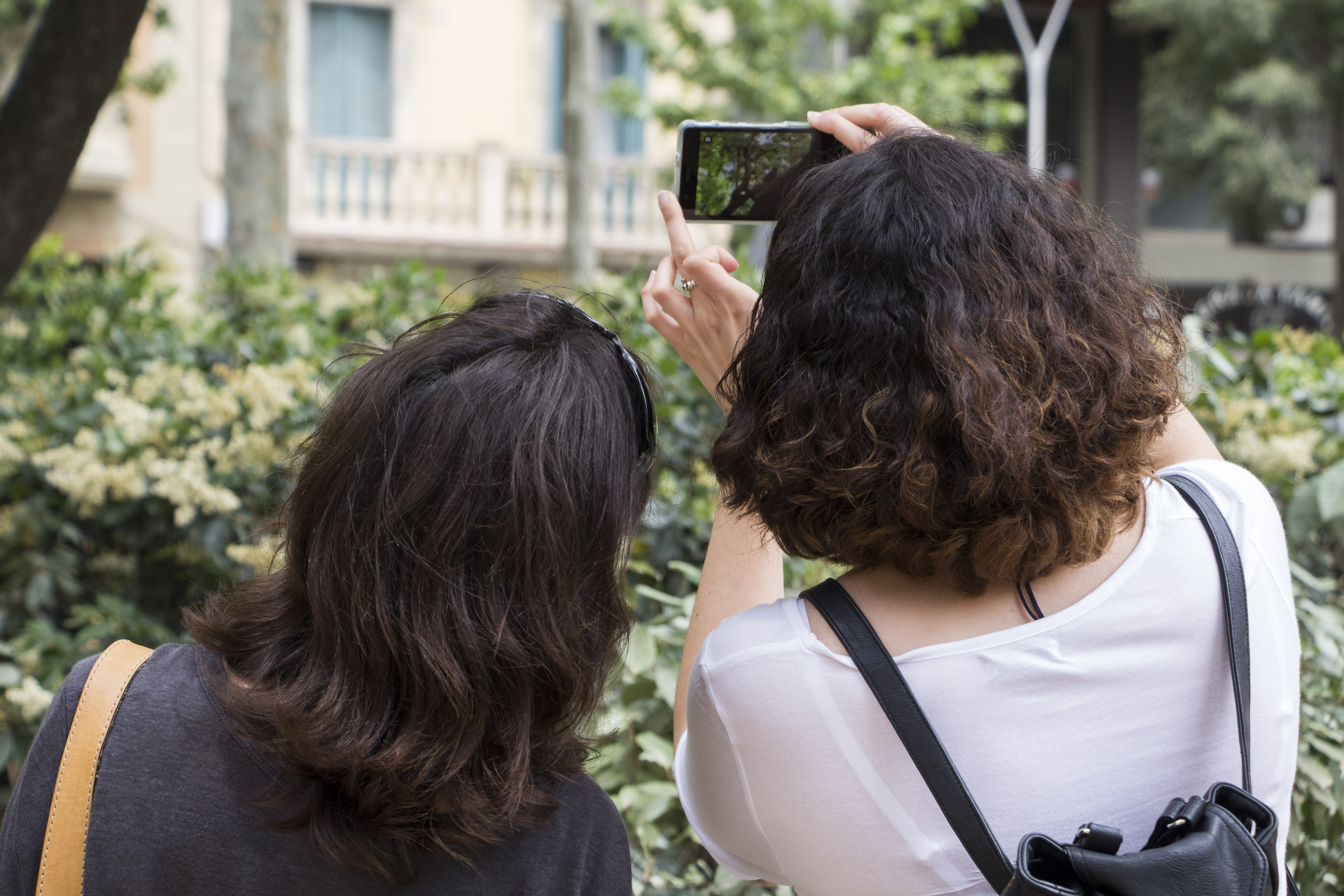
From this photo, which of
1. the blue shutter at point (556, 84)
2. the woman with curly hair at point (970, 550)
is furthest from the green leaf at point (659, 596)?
the blue shutter at point (556, 84)

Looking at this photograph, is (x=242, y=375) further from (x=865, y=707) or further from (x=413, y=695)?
(x=865, y=707)

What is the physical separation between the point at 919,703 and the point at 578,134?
8.08 m

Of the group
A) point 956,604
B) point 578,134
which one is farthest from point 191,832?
point 578,134

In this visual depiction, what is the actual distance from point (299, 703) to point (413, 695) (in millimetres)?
101

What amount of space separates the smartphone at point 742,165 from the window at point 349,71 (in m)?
13.4

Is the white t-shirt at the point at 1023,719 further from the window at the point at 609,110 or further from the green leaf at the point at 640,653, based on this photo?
the window at the point at 609,110

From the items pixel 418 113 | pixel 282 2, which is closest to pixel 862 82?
pixel 282 2

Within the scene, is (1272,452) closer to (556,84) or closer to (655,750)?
(655,750)

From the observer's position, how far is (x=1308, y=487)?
2.32m

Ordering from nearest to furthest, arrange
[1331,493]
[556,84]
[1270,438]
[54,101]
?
1. [1331,493]
2. [1270,438]
3. [54,101]
4. [556,84]

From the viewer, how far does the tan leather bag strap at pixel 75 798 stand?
0.93 metres

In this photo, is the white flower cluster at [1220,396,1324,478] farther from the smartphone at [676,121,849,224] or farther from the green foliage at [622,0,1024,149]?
the green foliage at [622,0,1024,149]

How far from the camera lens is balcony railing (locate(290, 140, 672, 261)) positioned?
13.2 meters

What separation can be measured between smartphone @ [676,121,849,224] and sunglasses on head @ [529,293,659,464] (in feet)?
0.97
